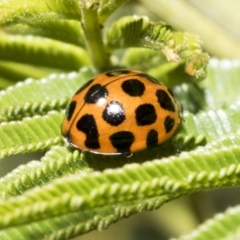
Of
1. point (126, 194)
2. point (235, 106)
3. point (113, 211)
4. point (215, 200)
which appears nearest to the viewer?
point (126, 194)

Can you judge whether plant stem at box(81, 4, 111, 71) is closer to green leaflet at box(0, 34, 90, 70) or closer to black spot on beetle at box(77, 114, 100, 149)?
green leaflet at box(0, 34, 90, 70)

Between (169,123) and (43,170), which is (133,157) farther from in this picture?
(43,170)

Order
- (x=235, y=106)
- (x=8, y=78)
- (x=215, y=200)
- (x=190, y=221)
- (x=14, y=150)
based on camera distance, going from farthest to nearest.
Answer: (x=215, y=200) < (x=190, y=221) < (x=8, y=78) < (x=235, y=106) < (x=14, y=150)

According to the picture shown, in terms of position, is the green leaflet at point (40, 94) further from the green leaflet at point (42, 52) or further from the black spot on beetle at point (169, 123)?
the black spot on beetle at point (169, 123)

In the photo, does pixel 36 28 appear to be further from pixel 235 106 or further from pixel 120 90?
Result: pixel 235 106

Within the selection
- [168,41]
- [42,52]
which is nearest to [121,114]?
[168,41]

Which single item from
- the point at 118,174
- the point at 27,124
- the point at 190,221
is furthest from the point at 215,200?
the point at 118,174
